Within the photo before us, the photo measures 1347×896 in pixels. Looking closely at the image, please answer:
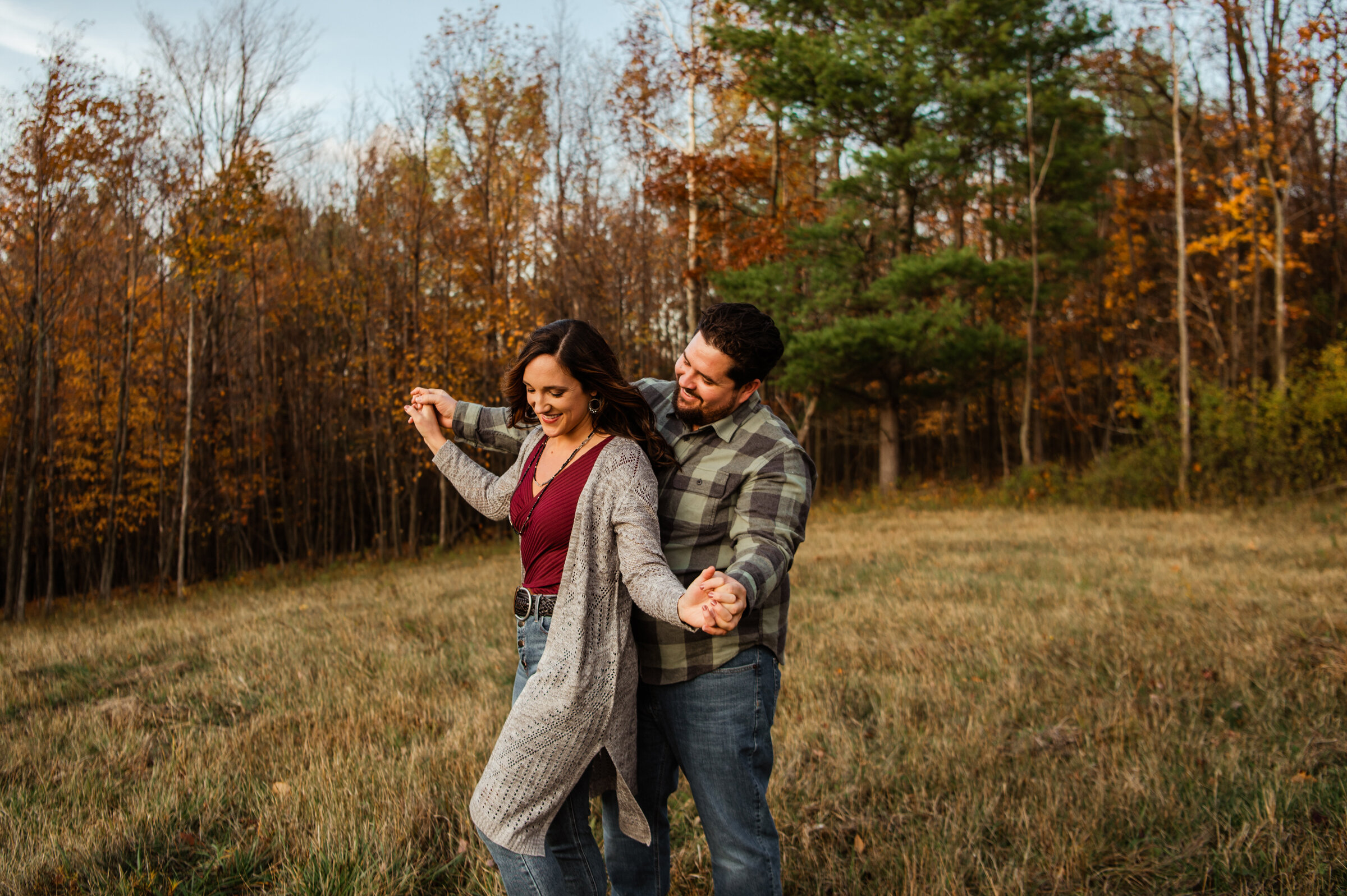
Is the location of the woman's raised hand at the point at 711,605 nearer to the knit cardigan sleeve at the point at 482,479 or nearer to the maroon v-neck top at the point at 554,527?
the maroon v-neck top at the point at 554,527

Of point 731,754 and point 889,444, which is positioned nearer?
point 731,754

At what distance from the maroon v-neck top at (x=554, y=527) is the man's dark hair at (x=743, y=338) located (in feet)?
1.29

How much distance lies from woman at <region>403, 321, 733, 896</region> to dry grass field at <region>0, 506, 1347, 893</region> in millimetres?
1233

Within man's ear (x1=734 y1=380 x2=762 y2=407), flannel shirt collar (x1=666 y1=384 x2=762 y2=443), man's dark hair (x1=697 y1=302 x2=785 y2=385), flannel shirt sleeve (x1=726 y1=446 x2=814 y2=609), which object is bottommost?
flannel shirt sleeve (x1=726 y1=446 x2=814 y2=609)

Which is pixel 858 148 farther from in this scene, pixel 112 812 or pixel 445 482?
pixel 112 812

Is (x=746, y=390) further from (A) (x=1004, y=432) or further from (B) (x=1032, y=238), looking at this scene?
(A) (x=1004, y=432)

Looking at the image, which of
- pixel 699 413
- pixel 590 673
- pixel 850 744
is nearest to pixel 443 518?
pixel 850 744

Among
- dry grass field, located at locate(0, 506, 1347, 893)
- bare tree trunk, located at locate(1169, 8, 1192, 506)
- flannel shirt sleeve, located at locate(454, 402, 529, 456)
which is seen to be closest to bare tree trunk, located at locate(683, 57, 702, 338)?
bare tree trunk, located at locate(1169, 8, 1192, 506)

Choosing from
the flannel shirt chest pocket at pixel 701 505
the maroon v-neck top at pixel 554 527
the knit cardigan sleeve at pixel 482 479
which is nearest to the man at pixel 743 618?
the flannel shirt chest pocket at pixel 701 505

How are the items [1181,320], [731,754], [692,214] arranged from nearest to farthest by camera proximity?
[731,754] → [1181,320] → [692,214]

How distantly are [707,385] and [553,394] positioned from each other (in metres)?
0.40

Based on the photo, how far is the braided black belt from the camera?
7.32 feet

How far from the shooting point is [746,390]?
2.29 metres

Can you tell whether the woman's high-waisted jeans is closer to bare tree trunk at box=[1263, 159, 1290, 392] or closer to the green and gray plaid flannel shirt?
the green and gray plaid flannel shirt
